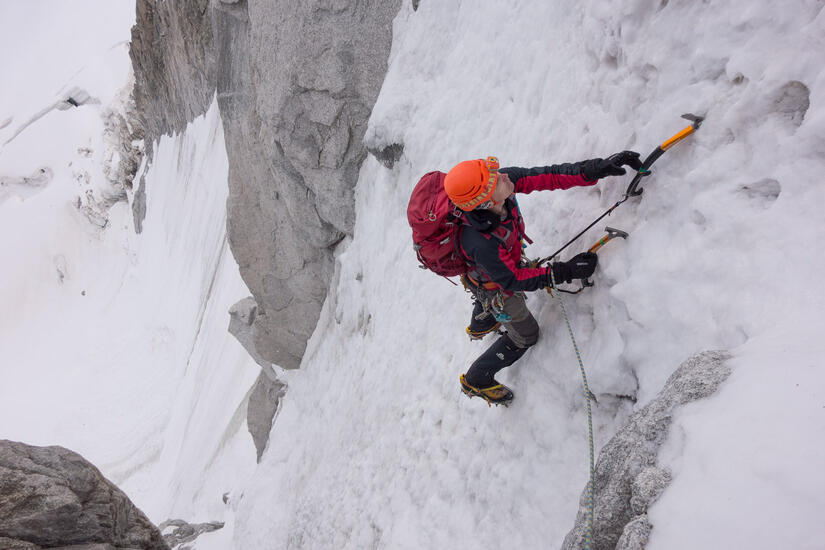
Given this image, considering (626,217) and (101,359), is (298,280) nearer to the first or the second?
(626,217)

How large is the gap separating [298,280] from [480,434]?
790 cm

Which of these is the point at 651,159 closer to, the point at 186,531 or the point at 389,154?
the point at 389,154

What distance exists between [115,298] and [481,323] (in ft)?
104

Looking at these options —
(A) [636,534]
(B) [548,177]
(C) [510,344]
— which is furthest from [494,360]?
(A) [636,534]

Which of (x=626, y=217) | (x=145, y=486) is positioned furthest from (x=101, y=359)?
(x=626, y=217)

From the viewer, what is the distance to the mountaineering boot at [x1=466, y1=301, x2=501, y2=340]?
4895 mm

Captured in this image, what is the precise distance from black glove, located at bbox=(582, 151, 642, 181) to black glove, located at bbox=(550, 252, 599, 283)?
605mm

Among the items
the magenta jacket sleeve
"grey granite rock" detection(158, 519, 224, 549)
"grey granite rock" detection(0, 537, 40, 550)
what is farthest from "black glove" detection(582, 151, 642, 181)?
"grey granite rock" detection(158, 519, 224, 549)

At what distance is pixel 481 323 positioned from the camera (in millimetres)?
4992

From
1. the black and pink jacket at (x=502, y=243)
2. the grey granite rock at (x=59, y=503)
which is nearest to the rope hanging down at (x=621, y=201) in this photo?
the black and pink jacket at (x=502, y=243)

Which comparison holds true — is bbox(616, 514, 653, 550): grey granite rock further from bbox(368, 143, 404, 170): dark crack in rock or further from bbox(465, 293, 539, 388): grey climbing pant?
bbox(368, 143, 404, 170): dark crack in rock

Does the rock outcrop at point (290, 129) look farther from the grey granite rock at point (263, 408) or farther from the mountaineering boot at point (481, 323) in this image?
the mountaineering boot at point (481, 323)

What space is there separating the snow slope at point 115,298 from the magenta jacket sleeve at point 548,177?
12.9m

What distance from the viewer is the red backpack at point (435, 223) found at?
3732 mm
